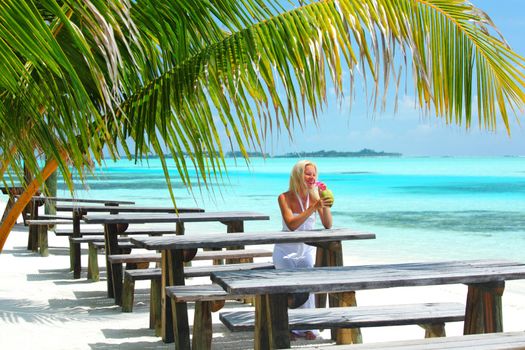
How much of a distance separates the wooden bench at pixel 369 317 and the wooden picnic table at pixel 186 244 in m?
0.52

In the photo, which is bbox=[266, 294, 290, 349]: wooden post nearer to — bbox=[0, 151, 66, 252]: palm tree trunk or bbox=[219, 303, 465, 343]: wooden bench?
bbox=[219, 303, 465, 343]: wooden bench

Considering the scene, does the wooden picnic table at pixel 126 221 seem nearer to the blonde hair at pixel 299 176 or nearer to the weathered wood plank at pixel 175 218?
the weathered wood plank at pixel 175 218

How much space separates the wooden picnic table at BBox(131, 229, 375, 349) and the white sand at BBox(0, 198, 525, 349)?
284 millimetres

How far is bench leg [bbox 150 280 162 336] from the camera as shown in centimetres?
595

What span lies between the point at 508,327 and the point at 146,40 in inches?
181

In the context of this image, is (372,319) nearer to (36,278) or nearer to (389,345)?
(389,345)

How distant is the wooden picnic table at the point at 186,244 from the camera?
5.30 meters

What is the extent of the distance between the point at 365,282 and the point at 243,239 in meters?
1.71

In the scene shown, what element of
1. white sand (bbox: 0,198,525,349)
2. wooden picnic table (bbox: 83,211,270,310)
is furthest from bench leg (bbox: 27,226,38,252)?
wooden picnic table (bbox: 83,211,270,310)

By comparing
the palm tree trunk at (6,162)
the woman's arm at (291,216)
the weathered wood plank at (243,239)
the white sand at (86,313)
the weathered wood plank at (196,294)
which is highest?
the palm tree trunk at (6,162)

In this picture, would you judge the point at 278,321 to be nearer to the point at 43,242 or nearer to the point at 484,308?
the point at 484,308

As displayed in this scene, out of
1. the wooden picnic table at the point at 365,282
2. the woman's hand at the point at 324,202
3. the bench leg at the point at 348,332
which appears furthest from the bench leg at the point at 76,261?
the wooden picnic table at the point at 365,282

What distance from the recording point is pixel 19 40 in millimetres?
2117

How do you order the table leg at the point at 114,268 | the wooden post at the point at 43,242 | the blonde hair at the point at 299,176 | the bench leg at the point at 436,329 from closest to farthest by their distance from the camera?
the bench leg at the point at 436,329, the blonde hair at the point at 299,176, the table leg at the point at 114,268, the wooden post at the point at 43,242
